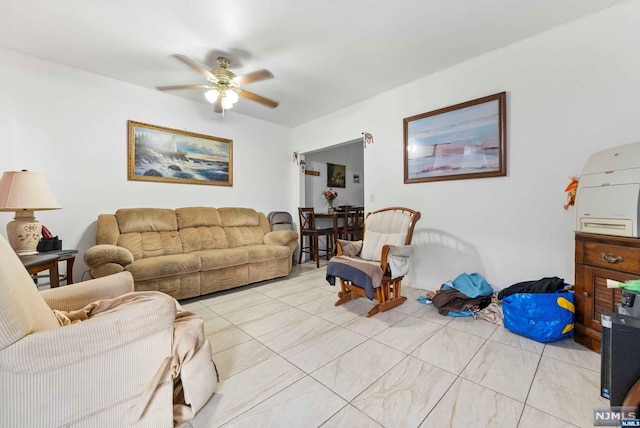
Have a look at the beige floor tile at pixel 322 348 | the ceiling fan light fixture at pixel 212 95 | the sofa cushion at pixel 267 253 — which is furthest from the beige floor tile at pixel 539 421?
the ceiling fan light fixture at pixel 212 95

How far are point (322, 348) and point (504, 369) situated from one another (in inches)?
44.8

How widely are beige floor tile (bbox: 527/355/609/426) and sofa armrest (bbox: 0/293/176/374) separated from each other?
1837 mm

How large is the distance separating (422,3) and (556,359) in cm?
266

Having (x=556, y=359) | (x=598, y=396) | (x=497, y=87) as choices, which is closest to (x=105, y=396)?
(x=598, y=396)

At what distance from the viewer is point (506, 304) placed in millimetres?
1998

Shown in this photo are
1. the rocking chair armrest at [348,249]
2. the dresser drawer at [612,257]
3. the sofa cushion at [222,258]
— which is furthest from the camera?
the sofa cushion at [222,258]

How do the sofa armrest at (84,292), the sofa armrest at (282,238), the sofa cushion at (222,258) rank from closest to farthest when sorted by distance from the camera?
the sofa armrest at (84,292)
the sofa cushion at (222,258)
the sofa armrest at (282,238)

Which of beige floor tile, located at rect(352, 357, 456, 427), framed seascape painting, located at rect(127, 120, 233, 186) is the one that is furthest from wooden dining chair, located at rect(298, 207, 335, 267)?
beige floor tile, located at rect(352, 357, 456, 427)

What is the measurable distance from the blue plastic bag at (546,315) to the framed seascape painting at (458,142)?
3.93ft

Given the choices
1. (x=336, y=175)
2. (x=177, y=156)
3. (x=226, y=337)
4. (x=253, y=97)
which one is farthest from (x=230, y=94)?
(x=336, y=175)

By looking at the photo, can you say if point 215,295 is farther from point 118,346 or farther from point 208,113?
point 208,113

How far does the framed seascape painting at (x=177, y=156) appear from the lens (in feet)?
10.7

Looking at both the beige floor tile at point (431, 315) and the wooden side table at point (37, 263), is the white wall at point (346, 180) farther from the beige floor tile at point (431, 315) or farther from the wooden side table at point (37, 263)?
the wooden side table at point (37, 263)

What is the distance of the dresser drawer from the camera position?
150 cm
